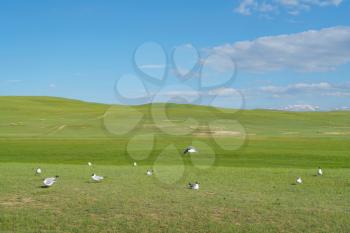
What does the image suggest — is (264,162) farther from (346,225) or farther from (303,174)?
(346,225)

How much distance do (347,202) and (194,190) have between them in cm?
738

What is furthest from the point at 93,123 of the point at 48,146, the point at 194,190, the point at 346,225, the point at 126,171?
the point at 346,225

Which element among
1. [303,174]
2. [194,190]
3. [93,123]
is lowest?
[194,190]

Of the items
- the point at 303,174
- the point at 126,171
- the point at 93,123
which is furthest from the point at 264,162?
the point at 93,123

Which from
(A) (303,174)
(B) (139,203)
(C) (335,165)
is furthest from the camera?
(C) (335,165)

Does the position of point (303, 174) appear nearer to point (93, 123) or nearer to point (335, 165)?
point (335, 165)

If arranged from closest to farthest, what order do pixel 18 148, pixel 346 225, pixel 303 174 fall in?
pixel 346 225 < pixel 303 174 < pixel 18 148

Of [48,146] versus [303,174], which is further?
[48,146]

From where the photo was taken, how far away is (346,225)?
1628 centimetres

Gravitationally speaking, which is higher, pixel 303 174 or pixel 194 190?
pixel 303 174

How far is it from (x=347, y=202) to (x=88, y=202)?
11.7 meters

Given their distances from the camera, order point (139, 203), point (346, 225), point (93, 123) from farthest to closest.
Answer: point (93, 123) → point (139, 203) → point (346, 225)

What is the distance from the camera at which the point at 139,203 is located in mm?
19109

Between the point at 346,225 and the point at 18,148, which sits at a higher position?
the point at 18,148
